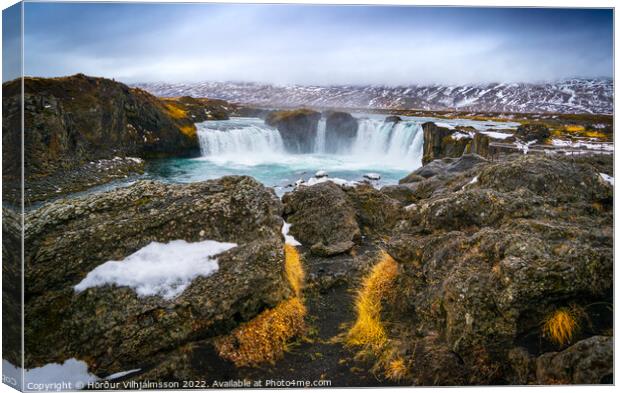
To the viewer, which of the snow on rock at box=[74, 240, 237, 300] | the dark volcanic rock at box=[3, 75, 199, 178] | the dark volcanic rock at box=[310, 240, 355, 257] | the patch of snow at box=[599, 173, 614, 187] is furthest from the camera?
the dark volcanic rock at box=[310, 240, 355, 257]

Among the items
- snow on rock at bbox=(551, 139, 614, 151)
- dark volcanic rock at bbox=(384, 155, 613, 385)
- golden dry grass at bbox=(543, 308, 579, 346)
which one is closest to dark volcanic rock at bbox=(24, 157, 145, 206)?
dark volcanic rock at bbox=(384, 155, 613, 385)

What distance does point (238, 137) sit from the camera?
12.3 metres

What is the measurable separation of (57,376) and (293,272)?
3.70m

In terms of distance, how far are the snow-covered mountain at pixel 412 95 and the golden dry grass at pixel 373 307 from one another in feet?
13.6

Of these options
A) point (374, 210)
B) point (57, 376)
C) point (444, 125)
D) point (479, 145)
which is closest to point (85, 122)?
point (57, 376)

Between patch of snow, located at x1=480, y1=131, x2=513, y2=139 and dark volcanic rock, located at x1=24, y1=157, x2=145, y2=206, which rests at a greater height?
patch of snow, located at x1=480, y1=131, x2=513, y2=139

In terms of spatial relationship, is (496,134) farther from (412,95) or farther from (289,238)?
(289,238)

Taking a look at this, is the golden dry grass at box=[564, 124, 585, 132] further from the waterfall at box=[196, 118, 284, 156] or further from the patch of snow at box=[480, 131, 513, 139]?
the waterfall at box=[196, 118, 284, 156]

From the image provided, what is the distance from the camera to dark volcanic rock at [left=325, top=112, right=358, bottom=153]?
15.0m

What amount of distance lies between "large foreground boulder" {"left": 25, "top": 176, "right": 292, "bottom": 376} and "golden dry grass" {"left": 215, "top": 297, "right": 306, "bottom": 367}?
0.14 metres

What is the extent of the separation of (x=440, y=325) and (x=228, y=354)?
2.81m

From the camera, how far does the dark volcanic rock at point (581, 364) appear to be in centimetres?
462

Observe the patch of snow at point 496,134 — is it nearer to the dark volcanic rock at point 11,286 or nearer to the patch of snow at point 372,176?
the patch of snow at point 372,176

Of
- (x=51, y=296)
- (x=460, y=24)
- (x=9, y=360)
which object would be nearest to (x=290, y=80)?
(x=460, y=24)
